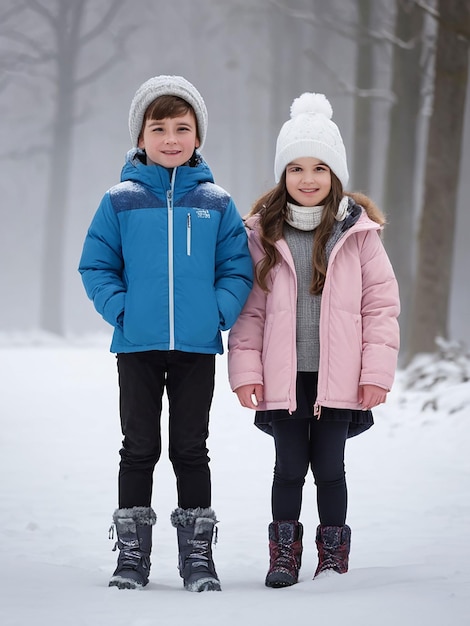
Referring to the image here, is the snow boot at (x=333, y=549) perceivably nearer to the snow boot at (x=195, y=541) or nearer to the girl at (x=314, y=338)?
the girl at (x=314, y=338)

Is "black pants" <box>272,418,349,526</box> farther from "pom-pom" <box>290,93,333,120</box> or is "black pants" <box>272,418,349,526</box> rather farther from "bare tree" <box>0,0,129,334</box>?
"bare tree" <box>0,0,129,334</box>

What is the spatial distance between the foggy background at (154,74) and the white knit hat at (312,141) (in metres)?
8.34

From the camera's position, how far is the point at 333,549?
10.7ft

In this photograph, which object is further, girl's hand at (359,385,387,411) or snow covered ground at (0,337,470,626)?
girl's hand at (359,385,387,411)

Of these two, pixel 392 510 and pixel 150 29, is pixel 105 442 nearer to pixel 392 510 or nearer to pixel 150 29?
pixel 392 510

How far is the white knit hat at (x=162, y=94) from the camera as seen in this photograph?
3248mm

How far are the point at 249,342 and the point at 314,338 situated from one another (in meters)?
0.25

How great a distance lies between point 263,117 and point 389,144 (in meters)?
11.1

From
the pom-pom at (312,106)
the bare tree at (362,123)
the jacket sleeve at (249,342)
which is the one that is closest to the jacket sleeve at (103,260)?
the jacket sleeve at (249,342)

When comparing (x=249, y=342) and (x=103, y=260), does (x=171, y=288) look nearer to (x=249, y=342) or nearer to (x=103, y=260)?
(x=103, y=260)

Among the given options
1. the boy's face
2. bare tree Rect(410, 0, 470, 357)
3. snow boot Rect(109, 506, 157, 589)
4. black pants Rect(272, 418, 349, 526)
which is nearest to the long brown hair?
the boy's face

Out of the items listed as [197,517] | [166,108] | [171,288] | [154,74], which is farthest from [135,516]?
[154,74]

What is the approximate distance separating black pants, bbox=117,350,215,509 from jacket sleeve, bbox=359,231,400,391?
23.3 inches

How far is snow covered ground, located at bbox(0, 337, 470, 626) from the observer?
2.62m
